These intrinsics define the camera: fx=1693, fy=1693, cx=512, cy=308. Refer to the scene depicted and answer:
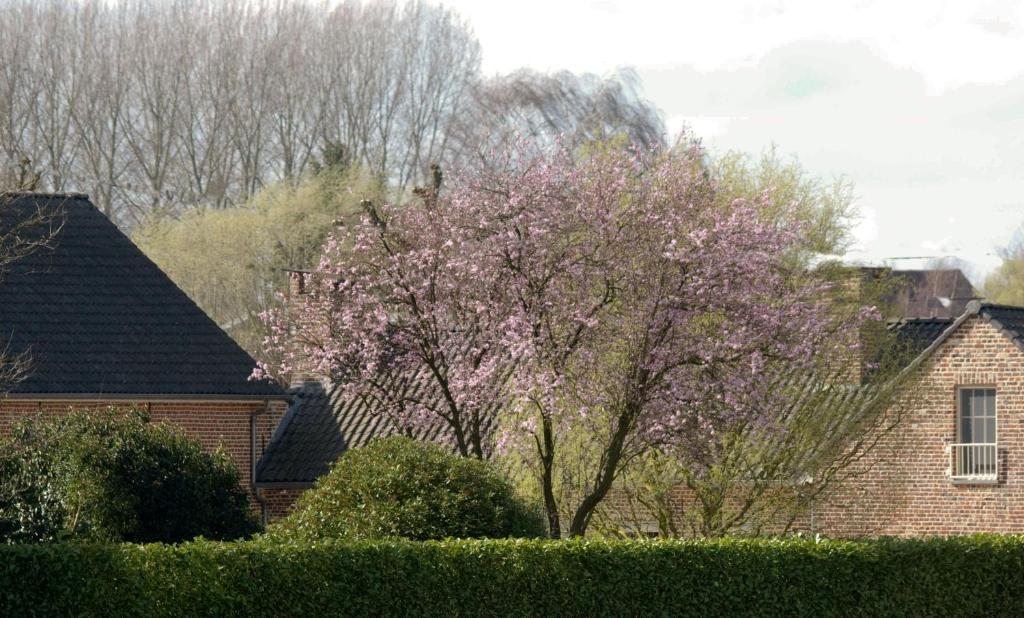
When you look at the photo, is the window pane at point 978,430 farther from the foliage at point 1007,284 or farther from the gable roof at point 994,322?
the foliage at point 1007,284

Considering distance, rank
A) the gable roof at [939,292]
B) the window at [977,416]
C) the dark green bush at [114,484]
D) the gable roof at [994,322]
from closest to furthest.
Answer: the dark green bush at [114,484], the gable roof at [994,322], the window at [977,416], the gable roof at [939,292]

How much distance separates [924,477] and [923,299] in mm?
53819

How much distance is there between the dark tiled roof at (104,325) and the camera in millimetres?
27109

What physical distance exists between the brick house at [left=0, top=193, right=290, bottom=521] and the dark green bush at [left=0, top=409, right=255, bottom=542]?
747cm

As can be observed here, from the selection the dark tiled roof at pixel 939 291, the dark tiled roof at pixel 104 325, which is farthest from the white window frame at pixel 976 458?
the dark tiled roof at pixel 939 291

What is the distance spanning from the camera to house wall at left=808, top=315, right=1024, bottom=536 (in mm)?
27688

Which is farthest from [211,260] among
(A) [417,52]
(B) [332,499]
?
(B) [332,499]

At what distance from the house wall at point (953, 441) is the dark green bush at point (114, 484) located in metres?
12.2

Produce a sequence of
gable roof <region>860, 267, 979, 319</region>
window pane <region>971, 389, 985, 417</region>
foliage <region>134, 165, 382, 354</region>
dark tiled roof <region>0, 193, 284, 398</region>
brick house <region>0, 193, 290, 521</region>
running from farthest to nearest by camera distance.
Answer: gable roof <region>860, 267, 979, 319</region>, foliage <region>134, 165, 382, 354</region>, window pane <region>971, 389, 985, 417</region>, dark tiled roof <region>0, 193, 284, 398</region>, brick house <region>0, 193, 290, 521</region>

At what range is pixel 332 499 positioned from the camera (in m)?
16.4

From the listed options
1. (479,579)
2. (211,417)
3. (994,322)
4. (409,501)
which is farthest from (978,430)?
(479,579)

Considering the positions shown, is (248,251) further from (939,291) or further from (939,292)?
(939,291)

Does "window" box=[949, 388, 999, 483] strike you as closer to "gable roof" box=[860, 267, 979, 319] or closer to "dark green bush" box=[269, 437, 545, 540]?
"dark green bush" box=[269, 437, 545, 540]

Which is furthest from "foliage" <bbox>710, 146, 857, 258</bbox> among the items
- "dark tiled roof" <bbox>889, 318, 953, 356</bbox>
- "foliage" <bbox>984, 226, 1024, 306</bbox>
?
"foliage" <bbox>984, 226, 1024, 306</bbox>
